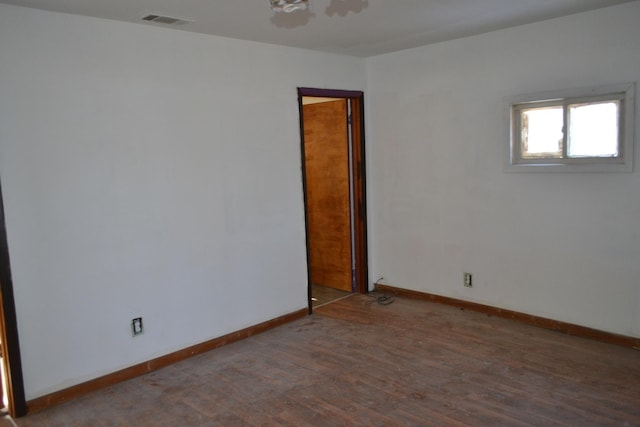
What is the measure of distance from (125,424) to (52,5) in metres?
2.39

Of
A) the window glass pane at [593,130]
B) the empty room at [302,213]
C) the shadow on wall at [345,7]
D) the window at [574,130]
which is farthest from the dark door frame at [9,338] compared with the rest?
the window glass pane at [593,130]

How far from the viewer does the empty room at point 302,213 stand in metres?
2.93

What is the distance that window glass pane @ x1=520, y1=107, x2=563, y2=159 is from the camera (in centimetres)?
377

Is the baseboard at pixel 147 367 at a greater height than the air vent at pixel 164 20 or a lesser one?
lesser

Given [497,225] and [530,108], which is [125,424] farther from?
[530,108]

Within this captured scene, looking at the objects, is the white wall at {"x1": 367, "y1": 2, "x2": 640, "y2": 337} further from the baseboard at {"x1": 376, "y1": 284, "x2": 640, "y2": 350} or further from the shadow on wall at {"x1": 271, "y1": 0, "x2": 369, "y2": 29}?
the shadow on wall at {"x1": 271, "y1": 0, "x2": 369, "y2": 29}

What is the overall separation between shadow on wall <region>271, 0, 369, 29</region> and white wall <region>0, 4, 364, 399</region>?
60cm

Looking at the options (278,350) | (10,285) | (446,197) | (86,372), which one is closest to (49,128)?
(10,285)

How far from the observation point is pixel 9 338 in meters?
2.88

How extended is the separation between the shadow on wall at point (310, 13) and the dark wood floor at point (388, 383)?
233cm

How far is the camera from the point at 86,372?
10.5 feet

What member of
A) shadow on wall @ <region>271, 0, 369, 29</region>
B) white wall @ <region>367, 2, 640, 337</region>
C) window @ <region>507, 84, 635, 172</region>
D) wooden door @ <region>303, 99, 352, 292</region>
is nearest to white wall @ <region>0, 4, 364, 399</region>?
shadow on wall @ <region>271, 0, 369, 29</region>

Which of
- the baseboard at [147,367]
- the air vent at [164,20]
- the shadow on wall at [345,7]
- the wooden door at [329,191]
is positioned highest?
the air vent at [164,20]

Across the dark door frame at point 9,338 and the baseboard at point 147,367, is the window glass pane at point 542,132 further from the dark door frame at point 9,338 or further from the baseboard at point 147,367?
the dark door frame at point 9,338
